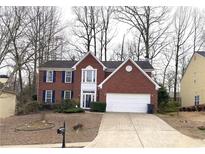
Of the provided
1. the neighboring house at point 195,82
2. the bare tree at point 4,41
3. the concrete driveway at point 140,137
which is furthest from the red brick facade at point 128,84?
the bare tree at point 4,41

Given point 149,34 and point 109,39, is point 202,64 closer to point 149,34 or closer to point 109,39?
point 149,34

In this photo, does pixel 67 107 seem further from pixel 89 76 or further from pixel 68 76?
pixel 68 76

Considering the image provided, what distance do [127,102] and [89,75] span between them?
454 cm

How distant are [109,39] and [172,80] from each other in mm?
9255

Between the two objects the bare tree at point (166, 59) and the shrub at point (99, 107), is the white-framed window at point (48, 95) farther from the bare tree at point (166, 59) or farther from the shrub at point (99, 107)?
the bare tree at point (166, 59)

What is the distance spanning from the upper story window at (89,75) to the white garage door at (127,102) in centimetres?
274

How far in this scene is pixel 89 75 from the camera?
29156 mm

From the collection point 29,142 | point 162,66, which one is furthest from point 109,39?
point 29,142

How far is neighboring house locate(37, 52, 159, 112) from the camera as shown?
1061 inches

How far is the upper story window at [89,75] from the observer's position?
29.1 meters

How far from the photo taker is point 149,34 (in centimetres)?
3759

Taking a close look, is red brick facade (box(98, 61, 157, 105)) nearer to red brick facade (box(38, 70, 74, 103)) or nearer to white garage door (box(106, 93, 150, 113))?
white garage door (box(106, 93, 150, 113))

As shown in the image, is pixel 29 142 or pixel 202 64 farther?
pixel 202 64

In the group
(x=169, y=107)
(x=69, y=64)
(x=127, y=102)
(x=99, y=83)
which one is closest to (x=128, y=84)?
(x=127, y=102)
